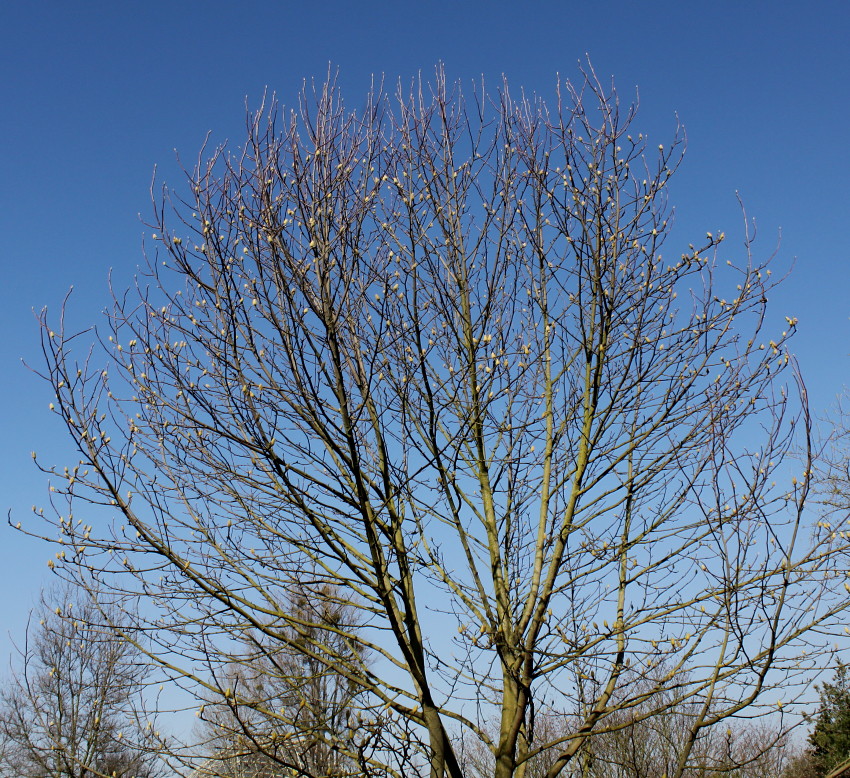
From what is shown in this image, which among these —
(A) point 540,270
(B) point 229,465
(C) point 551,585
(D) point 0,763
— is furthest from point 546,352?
(D) point 0,763

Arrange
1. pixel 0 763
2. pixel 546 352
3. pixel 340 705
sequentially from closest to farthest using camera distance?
pixel 340 705, pixel 546 352, pixel 0 763

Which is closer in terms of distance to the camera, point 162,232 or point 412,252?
point 162,232

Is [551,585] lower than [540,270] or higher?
lower

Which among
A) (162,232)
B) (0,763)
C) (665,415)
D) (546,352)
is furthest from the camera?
(0,763)

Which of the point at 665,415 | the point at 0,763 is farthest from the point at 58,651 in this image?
the point at 665,415

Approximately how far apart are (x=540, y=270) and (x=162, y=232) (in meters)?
2.27

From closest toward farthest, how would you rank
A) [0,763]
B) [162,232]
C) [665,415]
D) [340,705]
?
[340,705], [162,232], [665,415], [0,763]

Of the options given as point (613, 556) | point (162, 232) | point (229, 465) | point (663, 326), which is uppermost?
point (162, 232)

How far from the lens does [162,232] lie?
12.6 feet

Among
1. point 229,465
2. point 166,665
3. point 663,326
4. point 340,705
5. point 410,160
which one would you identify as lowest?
point 340,705

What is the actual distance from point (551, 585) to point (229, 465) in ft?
5.91

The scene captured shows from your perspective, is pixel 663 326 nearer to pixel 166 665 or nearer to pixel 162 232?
pixel 162 232

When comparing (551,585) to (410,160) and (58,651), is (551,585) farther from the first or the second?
(58,651)

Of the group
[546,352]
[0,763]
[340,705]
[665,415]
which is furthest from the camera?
[0,763]
